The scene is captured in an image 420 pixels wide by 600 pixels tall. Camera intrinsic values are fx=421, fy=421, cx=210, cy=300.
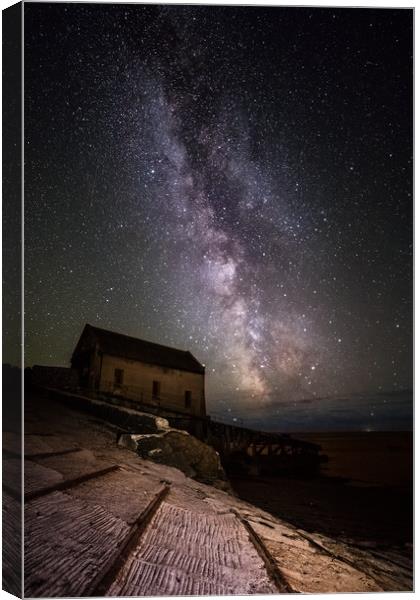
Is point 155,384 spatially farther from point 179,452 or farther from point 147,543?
point 147,543

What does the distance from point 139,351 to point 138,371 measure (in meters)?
1.08

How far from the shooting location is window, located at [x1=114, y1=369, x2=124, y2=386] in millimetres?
16750

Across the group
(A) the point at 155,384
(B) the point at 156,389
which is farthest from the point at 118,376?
(B) the point at 156,389

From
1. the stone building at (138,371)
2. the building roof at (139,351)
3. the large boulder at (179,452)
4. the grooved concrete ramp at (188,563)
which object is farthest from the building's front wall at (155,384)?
the grooved concrete ramp at (188,563)

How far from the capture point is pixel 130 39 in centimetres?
446

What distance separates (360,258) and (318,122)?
171 cm

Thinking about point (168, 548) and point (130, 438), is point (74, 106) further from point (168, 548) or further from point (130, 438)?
point (168, 548)

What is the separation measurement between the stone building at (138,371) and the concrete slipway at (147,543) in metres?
13.0

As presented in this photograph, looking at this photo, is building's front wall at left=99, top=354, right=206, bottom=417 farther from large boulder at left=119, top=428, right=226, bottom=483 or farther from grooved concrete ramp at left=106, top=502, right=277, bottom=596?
grooved concrete ramp at left=106, top=502, right=277, bottom=596

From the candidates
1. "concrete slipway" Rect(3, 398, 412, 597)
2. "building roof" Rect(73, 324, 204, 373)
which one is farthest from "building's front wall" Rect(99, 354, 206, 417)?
"concrete slipway" Rect(3, 398, 412, 597)

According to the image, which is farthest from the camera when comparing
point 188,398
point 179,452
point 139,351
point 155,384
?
point 188,398

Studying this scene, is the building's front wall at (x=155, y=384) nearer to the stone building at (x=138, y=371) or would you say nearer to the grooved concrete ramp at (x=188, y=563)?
the stone building at (x=138, y=371)

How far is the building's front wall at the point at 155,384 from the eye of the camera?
16.5 m

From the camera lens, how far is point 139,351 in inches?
716
